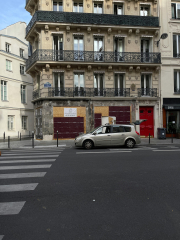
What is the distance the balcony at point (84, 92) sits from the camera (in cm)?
1961

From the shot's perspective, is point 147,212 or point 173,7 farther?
point 173,7

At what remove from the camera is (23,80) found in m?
29.2

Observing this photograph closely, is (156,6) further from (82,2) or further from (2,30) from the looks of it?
(2,30)

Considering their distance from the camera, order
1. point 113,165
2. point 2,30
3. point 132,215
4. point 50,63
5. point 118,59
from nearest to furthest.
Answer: point 132,215 → point 113,165 → point 50,63 → point 118,59 → point 2,30

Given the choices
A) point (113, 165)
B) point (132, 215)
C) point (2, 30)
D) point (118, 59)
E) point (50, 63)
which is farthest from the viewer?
point (2, 30)

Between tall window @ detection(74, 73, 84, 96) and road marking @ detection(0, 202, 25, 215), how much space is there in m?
16.3

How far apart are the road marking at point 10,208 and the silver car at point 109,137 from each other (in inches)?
347

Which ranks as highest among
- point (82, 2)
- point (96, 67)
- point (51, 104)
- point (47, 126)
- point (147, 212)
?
point (82, 2)

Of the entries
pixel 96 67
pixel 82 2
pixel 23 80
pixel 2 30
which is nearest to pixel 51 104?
pixel 96 67

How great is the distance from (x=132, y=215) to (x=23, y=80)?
28.2 metres

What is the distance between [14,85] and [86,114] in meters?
12.8

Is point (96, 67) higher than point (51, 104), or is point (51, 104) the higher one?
point (96, 67)

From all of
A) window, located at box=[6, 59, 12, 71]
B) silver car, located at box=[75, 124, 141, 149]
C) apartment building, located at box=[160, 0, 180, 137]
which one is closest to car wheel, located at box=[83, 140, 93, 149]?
silver car, located at box=[75, 124, 141, 149]

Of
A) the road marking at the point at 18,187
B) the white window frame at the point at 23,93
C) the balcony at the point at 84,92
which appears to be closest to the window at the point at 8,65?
the white window frame at the point at 23,93
